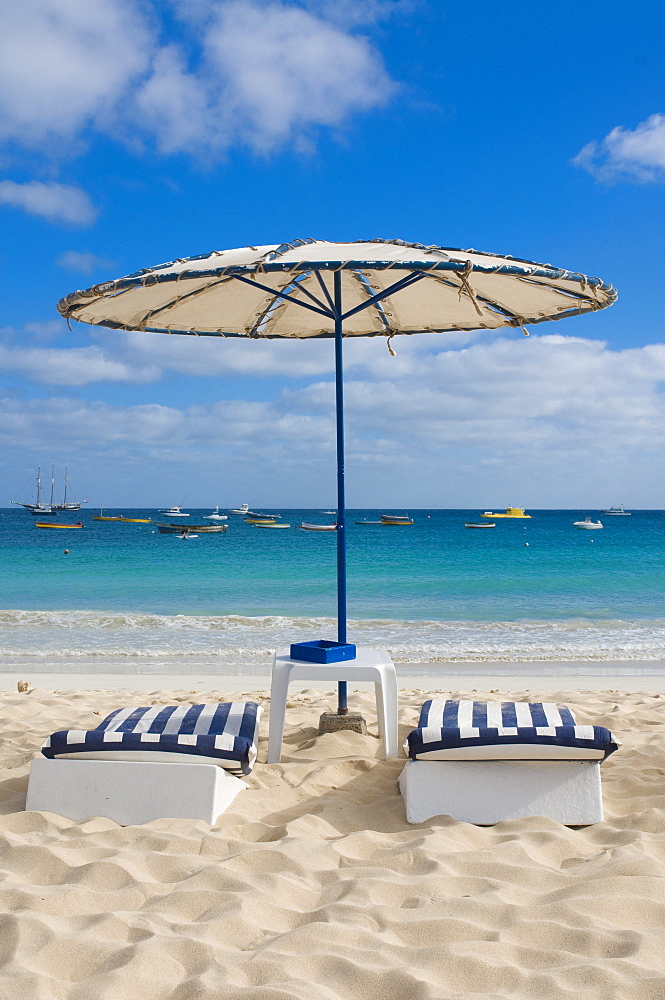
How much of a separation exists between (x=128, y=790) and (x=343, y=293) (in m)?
3.16

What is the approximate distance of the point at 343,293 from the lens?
4.96 m

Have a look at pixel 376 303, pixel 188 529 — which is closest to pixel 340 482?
pixel 376 303

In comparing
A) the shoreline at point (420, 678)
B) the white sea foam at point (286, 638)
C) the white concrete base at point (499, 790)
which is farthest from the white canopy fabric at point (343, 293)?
the white sea foam at point (286, 638)

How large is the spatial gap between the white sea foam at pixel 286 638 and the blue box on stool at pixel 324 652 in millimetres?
5503

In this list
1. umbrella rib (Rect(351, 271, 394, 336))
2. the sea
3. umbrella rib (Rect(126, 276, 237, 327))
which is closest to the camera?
umbrella rib (Rect(126, 276, 237, 327))

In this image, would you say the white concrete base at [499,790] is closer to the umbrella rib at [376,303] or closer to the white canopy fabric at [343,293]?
the white canopy fabric at [343,293]

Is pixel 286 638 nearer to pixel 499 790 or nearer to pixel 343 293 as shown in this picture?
pixel 343 293

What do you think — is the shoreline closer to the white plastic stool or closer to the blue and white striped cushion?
the white plastic stool

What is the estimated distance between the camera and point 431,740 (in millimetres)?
3148

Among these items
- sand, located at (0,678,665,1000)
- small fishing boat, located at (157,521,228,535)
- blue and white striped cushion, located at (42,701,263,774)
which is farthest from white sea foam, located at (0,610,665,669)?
small fishing boat, located at (157,521,228,535)

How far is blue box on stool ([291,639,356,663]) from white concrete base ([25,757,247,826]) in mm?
842

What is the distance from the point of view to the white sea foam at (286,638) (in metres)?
10.1

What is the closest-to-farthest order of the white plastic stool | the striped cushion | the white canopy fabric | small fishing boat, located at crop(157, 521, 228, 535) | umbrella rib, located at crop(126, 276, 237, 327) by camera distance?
the striped cushion → the white canopy fabric → the white plastic stool → umbrella rib, located at crop(126, 276, 237, 327) → small fishing boat, located at crop(157, 521, 228, 535)

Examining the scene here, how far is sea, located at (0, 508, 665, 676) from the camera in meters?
10.1
